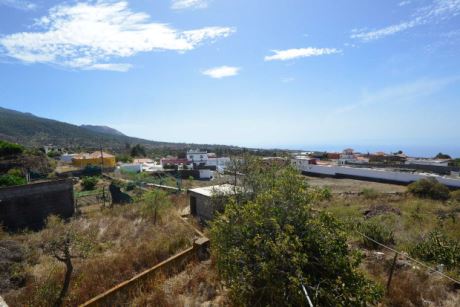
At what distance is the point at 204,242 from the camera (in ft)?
25.0

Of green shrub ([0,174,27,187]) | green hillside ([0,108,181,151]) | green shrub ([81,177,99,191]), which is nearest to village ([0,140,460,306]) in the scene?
green shrub ([81,177,99,191])

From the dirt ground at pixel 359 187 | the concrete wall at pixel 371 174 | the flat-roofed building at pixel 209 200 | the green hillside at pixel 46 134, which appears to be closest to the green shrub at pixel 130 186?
the flat-roofed building at pixel 209 200

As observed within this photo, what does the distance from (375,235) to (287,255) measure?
617cm

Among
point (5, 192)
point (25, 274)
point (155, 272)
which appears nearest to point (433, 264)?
point (155, 272)

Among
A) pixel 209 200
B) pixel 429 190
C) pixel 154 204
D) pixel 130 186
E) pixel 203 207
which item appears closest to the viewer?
pixel 209 200

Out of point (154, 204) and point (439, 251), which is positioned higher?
point (154, 204)

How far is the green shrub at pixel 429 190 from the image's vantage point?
19.3 meters

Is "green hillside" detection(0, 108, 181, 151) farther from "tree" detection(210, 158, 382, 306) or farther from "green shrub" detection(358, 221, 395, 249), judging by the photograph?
"tree" detection(210, 158, 382, 306)

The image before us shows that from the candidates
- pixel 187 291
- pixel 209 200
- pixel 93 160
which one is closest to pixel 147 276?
pixel 187 291

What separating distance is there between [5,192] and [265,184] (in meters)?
17.4

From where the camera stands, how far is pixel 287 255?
3.89 m

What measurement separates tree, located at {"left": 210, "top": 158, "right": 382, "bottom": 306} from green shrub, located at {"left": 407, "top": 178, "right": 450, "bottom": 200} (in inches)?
757

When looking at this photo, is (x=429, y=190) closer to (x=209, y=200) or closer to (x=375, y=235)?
(x=375, y=235)

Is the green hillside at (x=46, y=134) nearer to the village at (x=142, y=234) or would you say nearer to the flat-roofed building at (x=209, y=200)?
the village at (x=142, y=234)
